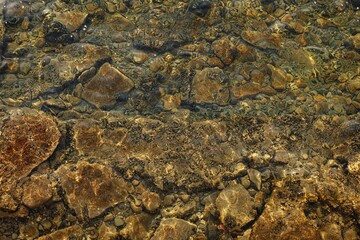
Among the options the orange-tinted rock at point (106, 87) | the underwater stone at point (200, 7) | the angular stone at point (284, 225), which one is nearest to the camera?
the angular stone at point (284, 225)

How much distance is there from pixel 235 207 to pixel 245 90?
1923 mm

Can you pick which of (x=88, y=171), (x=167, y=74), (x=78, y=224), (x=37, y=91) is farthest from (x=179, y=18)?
(x=78, y=224)

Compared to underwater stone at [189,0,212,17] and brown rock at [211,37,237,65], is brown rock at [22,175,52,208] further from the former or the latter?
underwater stone at [189,0,212,17]

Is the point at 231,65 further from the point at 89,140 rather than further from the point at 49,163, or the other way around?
the point at 49,163

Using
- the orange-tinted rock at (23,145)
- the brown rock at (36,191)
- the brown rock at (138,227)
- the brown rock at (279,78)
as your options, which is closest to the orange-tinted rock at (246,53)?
the brown rock at (279,78)

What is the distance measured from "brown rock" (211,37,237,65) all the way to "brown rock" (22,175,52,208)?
3265 millimetres

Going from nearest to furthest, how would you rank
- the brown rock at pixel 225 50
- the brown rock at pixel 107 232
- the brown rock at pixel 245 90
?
the brown rock at pixel 107 232 < the brown rock at pixel 245 90 < the brown rock at pixel 225 50

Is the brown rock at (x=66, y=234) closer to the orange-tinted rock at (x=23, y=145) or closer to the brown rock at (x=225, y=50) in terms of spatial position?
the orange-tinted rock at (x=23, y=145)

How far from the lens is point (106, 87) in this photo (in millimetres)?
5266

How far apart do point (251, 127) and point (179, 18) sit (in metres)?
2.43

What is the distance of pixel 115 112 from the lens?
5086 millimetres

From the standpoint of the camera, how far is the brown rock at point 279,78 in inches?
213

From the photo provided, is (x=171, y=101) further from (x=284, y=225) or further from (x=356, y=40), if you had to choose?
(x=356, y=40)

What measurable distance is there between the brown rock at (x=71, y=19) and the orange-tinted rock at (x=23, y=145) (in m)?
1.91
